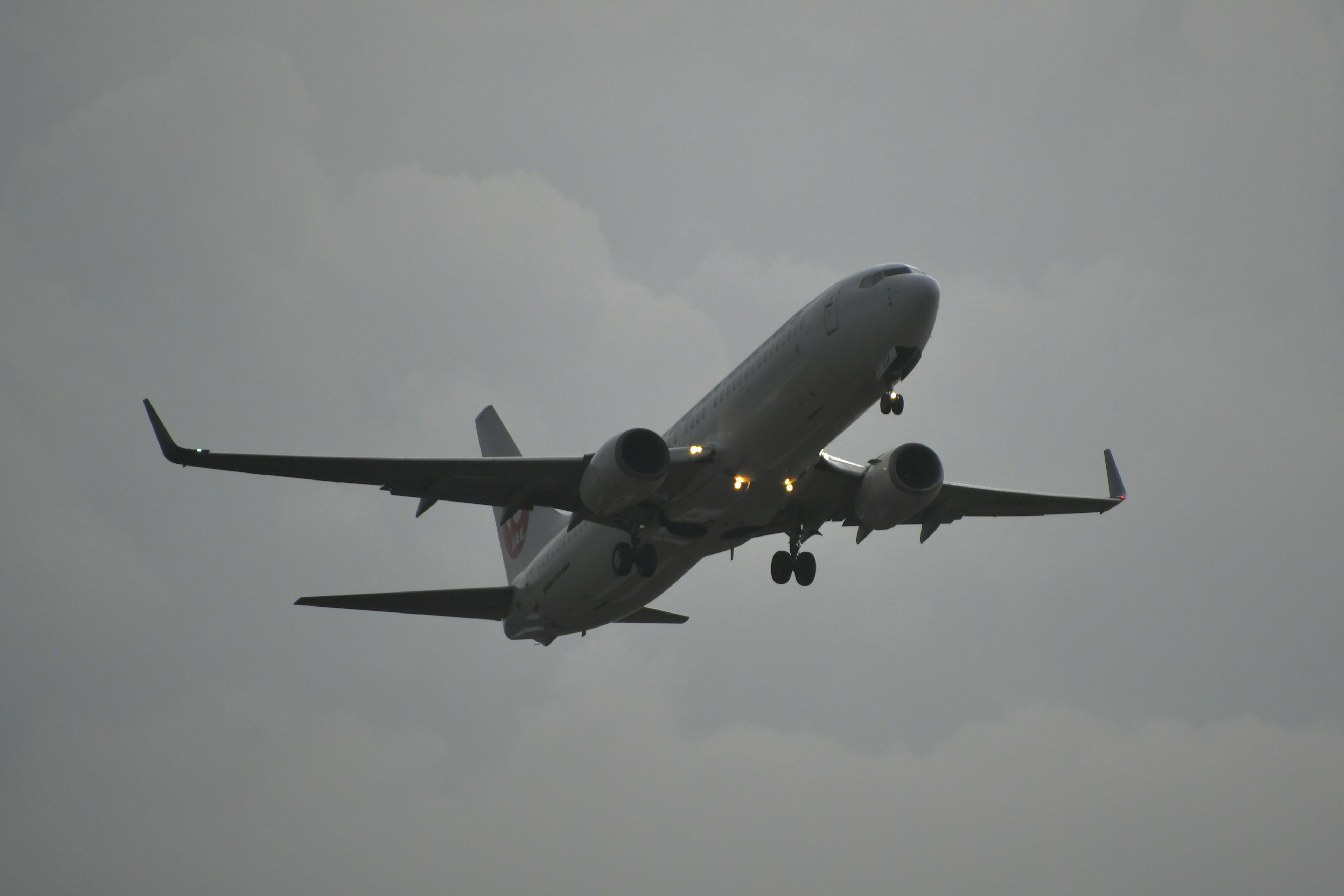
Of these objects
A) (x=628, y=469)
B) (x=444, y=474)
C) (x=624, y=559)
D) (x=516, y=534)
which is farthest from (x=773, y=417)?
(x=516, y=534)

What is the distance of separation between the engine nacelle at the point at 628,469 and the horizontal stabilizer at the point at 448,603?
27.6 feet

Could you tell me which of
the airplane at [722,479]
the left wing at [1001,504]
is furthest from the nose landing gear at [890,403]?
the left wing at [1001,504]

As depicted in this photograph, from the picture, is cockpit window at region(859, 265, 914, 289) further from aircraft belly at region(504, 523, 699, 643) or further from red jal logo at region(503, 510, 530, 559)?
red jal logo at region(503, 510, 530, 559)

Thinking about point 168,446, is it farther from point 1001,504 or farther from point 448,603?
point 1001,504

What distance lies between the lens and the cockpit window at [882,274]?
24781 millimetres

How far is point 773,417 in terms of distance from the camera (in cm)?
2564

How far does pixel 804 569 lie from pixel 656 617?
667 cm

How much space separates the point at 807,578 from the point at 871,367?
27.0ft

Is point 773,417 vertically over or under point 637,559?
over

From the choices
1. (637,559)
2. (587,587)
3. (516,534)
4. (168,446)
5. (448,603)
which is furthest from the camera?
(516,534)

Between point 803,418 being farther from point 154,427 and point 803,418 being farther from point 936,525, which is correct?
point 154,427

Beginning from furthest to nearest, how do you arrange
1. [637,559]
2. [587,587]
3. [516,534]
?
[516,534]
[587,587]
[637,559]

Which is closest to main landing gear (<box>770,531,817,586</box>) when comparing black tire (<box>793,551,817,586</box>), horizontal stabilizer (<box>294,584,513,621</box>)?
black tire (<box>793,551,817,586</box>)

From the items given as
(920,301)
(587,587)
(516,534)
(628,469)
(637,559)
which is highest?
(920,301)
